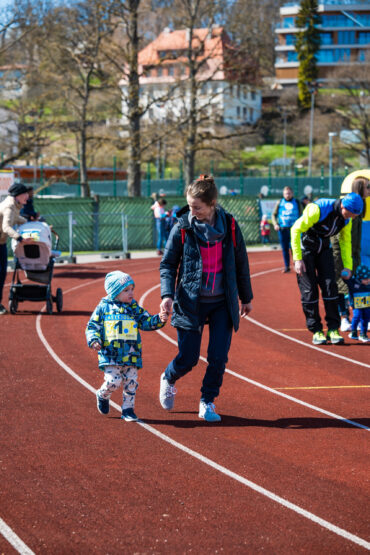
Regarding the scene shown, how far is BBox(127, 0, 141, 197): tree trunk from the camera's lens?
35.9 metres

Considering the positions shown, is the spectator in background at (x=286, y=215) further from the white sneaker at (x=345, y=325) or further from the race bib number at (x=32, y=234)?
the race bib number at (x=32, y=234)

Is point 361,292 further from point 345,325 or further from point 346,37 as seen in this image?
point 346,37

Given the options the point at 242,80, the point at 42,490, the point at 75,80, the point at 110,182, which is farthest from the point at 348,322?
the point at 110,182

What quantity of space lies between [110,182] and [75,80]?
1560 cm

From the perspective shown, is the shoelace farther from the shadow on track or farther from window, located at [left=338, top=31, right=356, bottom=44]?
window, located at [left=338, top=31, right=356, bottom=44]

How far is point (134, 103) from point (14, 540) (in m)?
33.1

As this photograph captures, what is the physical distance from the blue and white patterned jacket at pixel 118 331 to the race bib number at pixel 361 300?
514 cm

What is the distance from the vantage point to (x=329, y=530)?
5.00 meters

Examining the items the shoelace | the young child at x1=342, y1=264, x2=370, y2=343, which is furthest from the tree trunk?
the shoelace

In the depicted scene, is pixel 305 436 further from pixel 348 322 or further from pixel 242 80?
pixel 242 80

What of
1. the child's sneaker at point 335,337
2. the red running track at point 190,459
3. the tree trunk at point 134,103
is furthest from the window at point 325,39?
the red running track at point 190,459

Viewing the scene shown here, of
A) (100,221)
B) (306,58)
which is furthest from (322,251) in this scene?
(306,58)

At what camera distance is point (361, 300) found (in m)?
11.7

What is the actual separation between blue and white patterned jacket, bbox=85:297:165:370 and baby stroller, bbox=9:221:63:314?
21.6 ft
